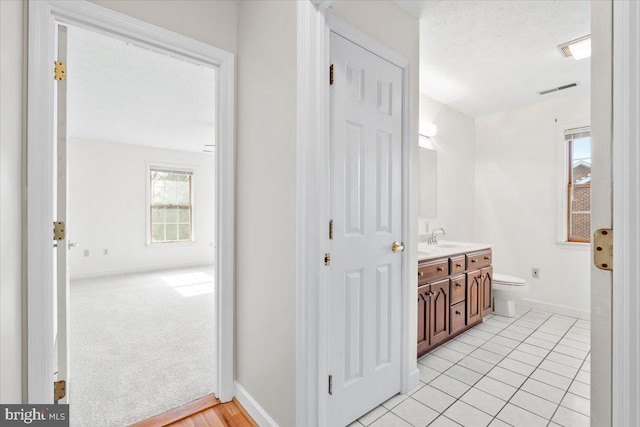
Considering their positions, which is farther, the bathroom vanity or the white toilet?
the white toilet

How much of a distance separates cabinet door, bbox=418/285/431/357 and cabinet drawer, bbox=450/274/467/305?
432 millimetres

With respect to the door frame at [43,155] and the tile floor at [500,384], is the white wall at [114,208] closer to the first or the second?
the door frame at [43,155]

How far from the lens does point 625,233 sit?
23.3 inches

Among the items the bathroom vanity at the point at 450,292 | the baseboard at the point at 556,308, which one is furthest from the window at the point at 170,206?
the baseboard at the point at 556,308

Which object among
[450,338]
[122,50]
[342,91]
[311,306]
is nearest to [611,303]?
[311,306]

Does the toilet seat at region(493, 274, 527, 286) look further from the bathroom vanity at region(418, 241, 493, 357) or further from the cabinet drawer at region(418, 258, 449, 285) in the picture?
the cabinet drawer at region(418, 258, 449, 285)

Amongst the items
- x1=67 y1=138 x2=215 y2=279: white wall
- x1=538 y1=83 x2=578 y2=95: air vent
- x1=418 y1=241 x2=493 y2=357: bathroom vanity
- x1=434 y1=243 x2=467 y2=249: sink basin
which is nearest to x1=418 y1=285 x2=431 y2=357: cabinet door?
x1=418 y1=241 x2=493 y2=357: bathroom vanity

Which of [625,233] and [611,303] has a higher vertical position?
[625,233]

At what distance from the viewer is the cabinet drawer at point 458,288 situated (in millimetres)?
2711

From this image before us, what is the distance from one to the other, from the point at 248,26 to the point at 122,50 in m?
1.53

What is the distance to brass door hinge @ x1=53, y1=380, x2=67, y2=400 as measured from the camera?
1459 millimetres

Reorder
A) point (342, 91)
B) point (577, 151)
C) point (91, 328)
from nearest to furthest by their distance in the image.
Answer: point (342, 91)
point (91, 328)
point (577, 151)

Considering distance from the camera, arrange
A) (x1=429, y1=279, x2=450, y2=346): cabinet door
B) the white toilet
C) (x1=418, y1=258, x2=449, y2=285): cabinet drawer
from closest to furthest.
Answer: (x1=418, y1=258, x2=449, y2=285): cabinet drawer
(x1=429, y1=279, x2=450, y2=346): cabinet door
the white toilet

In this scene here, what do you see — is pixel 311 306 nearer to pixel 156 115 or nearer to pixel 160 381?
pixel 160 381
